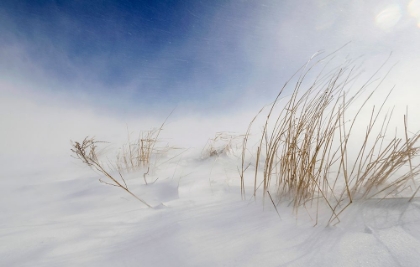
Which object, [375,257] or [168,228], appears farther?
[168,228]

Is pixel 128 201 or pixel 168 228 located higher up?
pixel 128 201

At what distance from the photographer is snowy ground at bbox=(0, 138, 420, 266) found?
0.63 m

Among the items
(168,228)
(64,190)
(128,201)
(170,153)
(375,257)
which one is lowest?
(375,257)

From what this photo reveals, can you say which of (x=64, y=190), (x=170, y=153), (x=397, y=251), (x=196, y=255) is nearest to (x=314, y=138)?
(x=397, y=251)

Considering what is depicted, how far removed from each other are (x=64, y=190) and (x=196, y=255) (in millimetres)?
1541

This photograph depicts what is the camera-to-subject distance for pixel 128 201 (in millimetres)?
1242

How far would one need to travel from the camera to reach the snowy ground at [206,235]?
629 millimetres

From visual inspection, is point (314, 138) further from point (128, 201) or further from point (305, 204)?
point (128, 201)

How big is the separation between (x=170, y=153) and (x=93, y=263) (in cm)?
232

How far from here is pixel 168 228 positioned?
87cm

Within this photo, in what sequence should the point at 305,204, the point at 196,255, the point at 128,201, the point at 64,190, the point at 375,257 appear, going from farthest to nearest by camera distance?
the point at 64,190 < the point at 128,201 < the point at 305,204 < the point at 196,255 < the point at 375,257

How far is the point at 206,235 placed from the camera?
79cm

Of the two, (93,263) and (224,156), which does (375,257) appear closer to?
(93,263)

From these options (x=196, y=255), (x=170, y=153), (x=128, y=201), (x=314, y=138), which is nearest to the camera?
(x=196, y=255)
